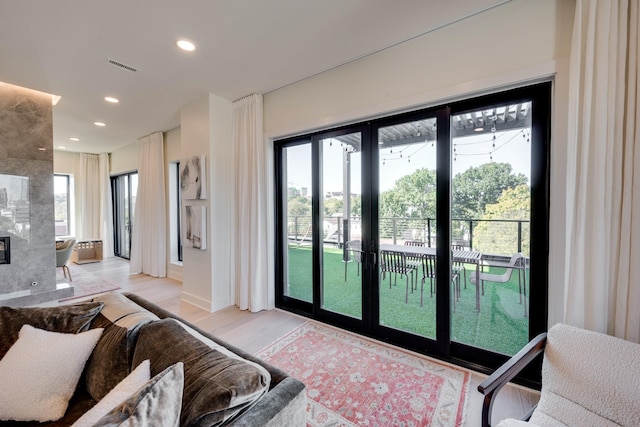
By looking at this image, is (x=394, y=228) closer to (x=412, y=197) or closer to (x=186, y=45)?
(x=412, y=197)

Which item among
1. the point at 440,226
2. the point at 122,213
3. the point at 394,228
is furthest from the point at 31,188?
the point at 440,226

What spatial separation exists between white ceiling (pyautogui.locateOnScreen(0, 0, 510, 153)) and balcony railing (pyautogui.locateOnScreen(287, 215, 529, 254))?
5.53 feet

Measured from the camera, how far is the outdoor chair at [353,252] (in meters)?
2.96

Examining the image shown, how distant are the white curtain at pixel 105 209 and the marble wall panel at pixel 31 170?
4.22 m

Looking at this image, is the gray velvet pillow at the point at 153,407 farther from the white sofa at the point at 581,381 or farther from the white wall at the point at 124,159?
the white wall at the point at 124,159

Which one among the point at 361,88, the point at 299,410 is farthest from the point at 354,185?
the point at 299,410

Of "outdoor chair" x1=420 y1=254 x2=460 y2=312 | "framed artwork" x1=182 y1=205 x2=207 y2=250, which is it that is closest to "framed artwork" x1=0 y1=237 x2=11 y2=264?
"framed artwork" x1=182 y1=205 x2=207 y2=250

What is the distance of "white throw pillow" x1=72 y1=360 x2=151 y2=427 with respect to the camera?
2.97 feet

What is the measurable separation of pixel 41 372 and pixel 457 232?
2.84 metres

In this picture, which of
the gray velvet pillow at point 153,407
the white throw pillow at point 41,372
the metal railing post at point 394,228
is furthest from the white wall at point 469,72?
the white throw pillow at point 41,372

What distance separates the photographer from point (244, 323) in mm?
3195

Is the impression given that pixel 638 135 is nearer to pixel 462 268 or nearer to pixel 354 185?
pixel 462 268

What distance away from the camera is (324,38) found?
7.91ft

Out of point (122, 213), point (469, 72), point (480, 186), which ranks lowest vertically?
point (122, 213)
